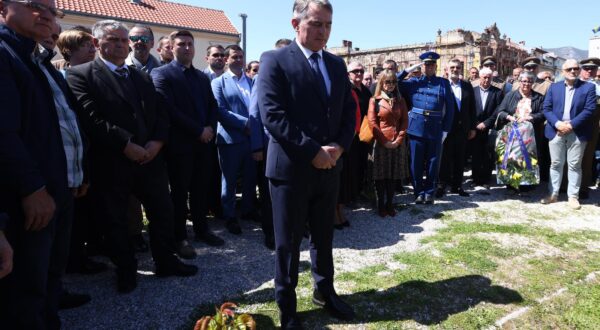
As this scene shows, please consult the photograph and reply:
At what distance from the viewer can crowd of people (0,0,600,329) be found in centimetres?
221

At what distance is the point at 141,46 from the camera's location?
503 centimetres

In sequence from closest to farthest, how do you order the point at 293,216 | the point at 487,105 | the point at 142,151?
the point at 293,216 < the point at 142,151 < the point at 487,105

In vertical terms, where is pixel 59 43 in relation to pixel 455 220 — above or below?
above

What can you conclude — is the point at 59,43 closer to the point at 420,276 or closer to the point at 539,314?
the point at 420,276

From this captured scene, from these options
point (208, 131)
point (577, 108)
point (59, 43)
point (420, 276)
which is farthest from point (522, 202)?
point (59, 43)

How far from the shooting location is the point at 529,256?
454 centimetres

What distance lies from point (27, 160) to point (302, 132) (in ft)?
5.27

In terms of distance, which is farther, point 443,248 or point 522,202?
point 522,202

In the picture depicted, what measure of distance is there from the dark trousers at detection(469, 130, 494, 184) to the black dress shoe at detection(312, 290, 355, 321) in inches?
232

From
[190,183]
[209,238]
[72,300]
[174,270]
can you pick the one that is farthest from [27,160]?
[209,238]

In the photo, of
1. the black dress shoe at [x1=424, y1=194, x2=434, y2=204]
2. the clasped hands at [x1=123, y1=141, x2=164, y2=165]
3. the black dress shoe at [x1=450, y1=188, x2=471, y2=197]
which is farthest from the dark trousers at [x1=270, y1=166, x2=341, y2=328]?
the black dress shoe at [x1=450, y1=188, x2=471, y2=197]

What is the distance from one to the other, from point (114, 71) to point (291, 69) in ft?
5.20

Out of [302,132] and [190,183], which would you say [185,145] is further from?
[302,132]

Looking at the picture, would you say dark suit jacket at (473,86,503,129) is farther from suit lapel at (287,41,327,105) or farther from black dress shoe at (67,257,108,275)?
black dress shoe at (67,257,108,275)
